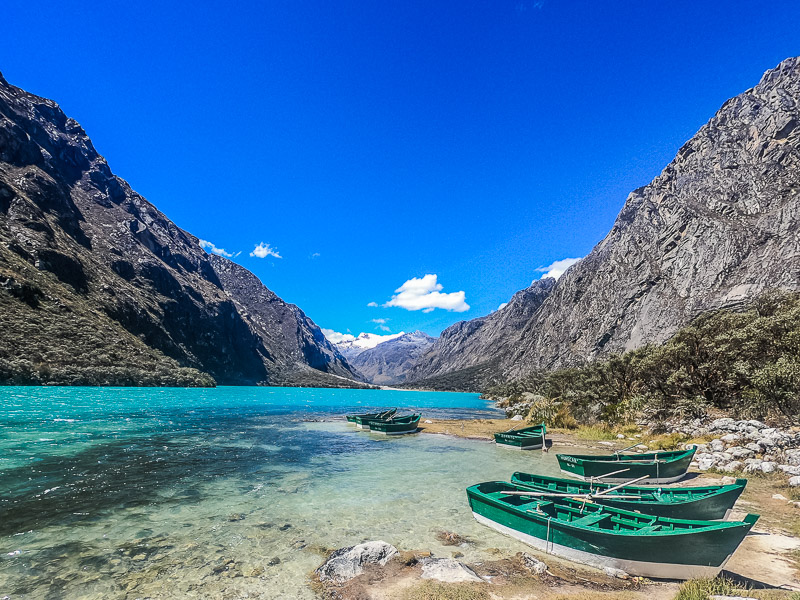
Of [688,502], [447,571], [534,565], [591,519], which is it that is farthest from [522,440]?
[447,571]

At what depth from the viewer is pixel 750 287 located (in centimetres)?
8988

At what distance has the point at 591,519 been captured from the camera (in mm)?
11109

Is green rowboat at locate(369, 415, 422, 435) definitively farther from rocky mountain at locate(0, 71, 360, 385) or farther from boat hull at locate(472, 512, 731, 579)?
rocky mountain at locate(0, 71, 360, 385)

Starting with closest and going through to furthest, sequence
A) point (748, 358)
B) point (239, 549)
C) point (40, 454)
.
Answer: point (239, 549)
point (40, 454)
point (748, 358)

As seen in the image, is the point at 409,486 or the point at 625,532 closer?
the point at 625,532

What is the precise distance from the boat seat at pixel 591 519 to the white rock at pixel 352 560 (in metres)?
5.60

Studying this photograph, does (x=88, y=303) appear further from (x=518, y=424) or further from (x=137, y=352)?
(x=518, y=424)

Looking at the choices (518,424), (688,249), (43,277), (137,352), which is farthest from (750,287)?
(43,277)

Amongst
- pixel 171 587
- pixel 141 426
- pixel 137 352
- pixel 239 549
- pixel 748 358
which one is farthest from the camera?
pixel 137 352

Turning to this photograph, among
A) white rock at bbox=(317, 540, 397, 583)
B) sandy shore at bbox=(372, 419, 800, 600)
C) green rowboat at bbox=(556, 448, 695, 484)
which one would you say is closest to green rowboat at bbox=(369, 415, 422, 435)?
green rowboat at bbox=(556, 448, 695, 484)

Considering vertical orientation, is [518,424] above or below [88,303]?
below

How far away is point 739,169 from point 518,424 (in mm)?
122307

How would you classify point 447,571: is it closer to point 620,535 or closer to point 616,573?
point 616,573

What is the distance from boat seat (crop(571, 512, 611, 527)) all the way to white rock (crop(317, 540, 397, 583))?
18.4 ft
